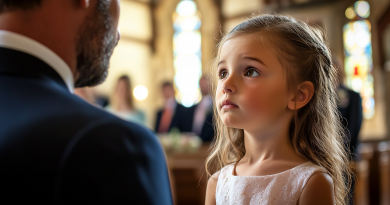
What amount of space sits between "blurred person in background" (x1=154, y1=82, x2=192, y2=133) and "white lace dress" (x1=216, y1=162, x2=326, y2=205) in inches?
195

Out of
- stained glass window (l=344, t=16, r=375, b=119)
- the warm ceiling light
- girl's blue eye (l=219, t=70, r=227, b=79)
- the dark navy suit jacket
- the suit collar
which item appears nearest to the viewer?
the dark navy suit jacket

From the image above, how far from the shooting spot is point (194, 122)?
5.95 metres

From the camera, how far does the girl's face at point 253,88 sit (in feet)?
3.04

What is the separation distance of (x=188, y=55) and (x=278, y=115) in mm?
10719

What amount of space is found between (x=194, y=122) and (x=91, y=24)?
4.99 meters

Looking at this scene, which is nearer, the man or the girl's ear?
the man

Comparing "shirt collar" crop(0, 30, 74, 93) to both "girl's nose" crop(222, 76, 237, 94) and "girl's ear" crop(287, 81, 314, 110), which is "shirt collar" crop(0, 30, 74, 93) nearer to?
"girl's nose" crop(222, 76, 237, 94)

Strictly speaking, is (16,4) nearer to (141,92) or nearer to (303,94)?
(303,94)

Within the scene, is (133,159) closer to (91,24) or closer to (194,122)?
(91,24)

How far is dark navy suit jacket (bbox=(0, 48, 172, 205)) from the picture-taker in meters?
0.64

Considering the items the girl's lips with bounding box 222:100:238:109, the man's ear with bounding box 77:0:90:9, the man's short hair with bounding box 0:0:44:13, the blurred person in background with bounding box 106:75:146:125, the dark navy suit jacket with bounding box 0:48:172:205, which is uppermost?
the blurred person in background with bounding box 106:75:146:125

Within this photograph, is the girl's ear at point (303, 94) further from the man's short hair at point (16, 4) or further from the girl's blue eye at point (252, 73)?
the man's short hair at point (16, 4)

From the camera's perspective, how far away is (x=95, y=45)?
3.34ft

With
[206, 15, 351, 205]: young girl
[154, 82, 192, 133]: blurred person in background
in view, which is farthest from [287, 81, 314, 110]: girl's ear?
[154, 82, 192, 133]: blurred person in background
